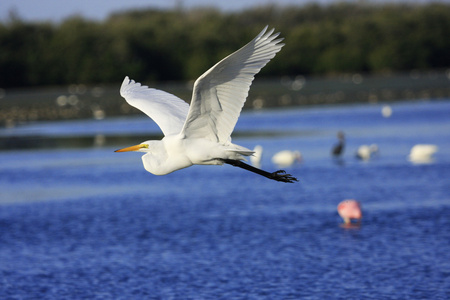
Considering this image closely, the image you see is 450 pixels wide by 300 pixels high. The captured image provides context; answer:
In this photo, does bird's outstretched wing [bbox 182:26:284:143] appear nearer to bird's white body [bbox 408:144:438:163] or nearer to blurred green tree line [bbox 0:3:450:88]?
bird's white body [bbox 408:144:438:163]

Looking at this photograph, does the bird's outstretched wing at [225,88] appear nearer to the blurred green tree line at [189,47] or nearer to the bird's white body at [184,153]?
the bird's white body at [184,153]

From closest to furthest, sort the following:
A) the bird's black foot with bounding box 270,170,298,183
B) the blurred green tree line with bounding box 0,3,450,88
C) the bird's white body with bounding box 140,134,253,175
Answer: the bird's white body with bounding box 140,134,253,175, the bird's black foot with bounding box 270,170,298,183, the blurred green tree line with bounding box 0,3,450,88

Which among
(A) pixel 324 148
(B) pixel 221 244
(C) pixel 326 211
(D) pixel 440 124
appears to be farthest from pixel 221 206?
(D) pixel 440 124

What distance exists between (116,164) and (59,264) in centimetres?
1079

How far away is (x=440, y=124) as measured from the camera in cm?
2969

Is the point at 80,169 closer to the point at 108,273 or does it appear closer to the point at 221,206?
the point at 221,206

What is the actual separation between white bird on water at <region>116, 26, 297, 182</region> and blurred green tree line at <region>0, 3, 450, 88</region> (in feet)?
176

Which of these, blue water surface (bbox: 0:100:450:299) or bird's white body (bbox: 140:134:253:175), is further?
blue water surface (bbox: 0:100:450:299)

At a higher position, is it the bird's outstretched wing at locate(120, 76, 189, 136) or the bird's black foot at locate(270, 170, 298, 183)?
the bird's outstretched wing at locate(120, 76, 189, 136)

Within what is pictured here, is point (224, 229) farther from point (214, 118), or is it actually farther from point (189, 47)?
point (189, 47)

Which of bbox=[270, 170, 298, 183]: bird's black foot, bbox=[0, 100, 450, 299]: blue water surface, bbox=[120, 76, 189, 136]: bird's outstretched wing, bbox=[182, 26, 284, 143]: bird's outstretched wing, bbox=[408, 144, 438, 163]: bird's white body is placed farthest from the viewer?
bbox=[408, 144, 438, 163]: bird's white body

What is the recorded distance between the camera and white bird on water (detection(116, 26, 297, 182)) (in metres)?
7.81

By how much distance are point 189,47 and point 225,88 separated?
59.5 metres

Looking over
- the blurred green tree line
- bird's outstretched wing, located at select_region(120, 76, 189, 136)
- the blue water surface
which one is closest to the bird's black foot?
bird's outstretched wing, located at select_region(120, 76, 189, 136)
